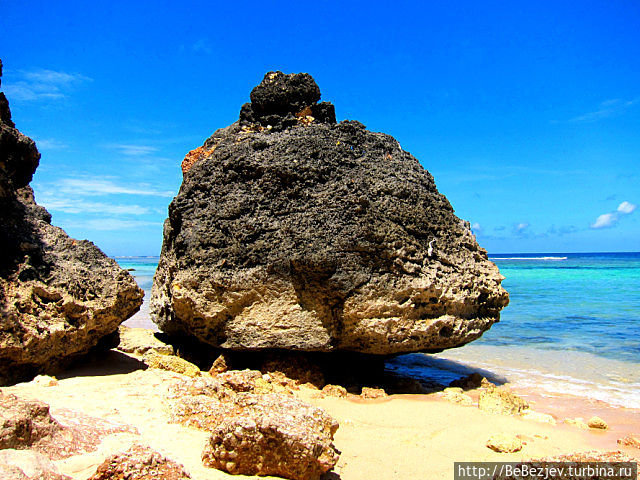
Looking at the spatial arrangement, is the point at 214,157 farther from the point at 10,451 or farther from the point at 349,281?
the point at 10,451

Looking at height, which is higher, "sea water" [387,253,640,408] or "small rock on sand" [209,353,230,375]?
"sea water" [387,253,640,408]

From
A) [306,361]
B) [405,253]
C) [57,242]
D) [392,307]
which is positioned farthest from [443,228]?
[57,242]

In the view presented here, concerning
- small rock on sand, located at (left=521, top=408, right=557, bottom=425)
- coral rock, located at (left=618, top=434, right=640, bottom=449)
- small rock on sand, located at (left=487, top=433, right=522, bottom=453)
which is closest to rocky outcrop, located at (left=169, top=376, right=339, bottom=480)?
small rock on sand, located at (left=487, top=433, right=522, bottom=453)

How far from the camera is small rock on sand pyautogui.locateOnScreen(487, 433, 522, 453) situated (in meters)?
3.41

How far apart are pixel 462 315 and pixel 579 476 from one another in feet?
9.87

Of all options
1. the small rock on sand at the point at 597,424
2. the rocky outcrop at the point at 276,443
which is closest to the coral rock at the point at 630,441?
the small rock on sand at the point at 597,424

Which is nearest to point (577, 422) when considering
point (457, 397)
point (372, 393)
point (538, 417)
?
point (538, 417)

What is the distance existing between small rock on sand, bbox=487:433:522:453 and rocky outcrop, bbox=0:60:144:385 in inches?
141

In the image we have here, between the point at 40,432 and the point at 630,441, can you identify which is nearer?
the point at 40,432

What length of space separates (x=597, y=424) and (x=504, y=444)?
4.75 ft

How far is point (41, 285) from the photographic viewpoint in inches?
168

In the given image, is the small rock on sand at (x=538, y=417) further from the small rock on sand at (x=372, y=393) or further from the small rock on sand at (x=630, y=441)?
the small rock on sand at (x=372, y=393)

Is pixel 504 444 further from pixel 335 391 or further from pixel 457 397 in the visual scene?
pixel 335 391

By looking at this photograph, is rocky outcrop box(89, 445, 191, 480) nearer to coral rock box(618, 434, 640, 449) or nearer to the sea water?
coral rock box(618, 434, 640, 449)
